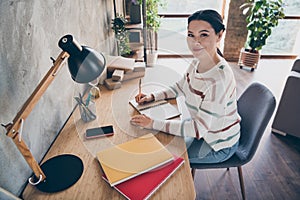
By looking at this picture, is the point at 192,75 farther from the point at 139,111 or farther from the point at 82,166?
the point at 82,166

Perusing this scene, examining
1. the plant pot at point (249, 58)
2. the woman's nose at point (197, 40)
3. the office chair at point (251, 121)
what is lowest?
the plant pot at point (249, 58)

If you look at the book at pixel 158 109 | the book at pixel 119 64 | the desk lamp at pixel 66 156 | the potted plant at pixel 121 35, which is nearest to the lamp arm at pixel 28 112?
the desk lamp at pixel 66 156

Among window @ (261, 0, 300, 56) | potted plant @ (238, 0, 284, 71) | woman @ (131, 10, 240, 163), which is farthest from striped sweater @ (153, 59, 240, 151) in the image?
window @ (261, 0, 300, 56)

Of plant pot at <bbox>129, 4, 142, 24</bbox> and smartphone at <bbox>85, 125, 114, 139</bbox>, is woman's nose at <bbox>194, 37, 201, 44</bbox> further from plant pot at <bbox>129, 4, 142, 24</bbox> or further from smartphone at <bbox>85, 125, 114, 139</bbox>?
plant pot at <bbox>129, 4, 142, 24</bbox>

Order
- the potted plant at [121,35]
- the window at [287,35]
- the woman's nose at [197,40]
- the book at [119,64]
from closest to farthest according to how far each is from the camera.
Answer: the woman's nose at [197,40]
the book at [119,64]
the potted plant at [121,35]
the window at [287,35]

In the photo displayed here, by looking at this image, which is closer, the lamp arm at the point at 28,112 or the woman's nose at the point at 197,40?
the lamp arm at the point at 28,112

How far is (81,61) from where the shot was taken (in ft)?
2.52

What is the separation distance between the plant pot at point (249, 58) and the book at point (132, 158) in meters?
3.36

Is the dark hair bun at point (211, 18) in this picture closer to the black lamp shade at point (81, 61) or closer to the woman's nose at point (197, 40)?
the woman's nose at point (197, 40)

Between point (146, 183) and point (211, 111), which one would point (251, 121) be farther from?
point (146, 183)

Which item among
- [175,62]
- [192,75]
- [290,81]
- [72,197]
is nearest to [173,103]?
[192,75]

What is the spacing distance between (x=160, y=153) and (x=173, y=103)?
48cm

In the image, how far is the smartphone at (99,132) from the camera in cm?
99

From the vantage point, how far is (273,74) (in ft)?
11.9
